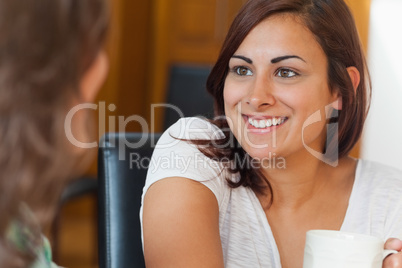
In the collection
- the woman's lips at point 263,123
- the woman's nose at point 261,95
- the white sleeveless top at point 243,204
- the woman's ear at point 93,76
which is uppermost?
the woman's ear at point 93,76

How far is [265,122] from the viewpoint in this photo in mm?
1419

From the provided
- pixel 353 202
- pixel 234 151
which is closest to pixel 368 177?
pixel 353 202

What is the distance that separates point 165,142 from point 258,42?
0.98 feet

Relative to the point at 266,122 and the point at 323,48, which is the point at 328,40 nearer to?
the point at 323,48

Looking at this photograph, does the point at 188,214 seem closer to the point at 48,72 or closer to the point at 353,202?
the point at 353,202

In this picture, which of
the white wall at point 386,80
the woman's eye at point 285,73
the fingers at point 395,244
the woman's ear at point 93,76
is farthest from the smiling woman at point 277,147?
the white wall at point 386,80

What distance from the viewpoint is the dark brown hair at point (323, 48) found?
4.75 ft

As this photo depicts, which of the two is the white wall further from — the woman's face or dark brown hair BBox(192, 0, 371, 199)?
the woman's face

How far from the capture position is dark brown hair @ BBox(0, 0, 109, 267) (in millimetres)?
587

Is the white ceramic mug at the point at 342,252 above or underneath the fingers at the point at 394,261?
above

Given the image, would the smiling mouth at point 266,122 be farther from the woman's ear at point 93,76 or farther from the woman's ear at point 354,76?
the woman's ear at point 93,76

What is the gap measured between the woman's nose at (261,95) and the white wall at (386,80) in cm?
139

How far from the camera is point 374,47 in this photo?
278cm
